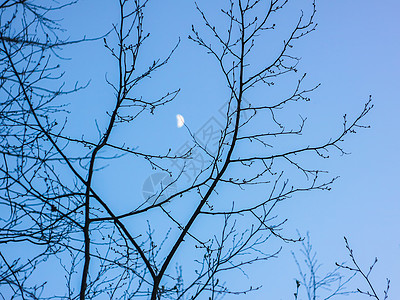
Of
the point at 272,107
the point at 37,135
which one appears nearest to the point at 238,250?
the point at 272,107

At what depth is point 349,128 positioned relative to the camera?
3.08 metres

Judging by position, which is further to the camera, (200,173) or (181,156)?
(181,156)

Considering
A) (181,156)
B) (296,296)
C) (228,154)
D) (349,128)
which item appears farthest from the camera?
(296,296)

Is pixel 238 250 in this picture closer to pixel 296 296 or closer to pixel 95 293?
pixel 296 296

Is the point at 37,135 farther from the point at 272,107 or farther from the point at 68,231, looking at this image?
the point at 272,107

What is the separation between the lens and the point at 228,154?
2.86 meters

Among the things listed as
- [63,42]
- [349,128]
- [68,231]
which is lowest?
[68,231]

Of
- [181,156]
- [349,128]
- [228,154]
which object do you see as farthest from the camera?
[181,156]

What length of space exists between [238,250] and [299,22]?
1.71 metres

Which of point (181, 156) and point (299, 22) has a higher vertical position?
point (299, 22)

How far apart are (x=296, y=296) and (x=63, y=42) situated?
9.65 ft

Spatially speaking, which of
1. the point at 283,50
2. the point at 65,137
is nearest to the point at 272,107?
the point at 283,50

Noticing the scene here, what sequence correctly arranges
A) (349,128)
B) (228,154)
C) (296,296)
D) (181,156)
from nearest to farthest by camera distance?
(228,154) < (349,128) < (181,156) < (296,296)

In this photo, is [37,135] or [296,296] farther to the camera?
[296,296]
